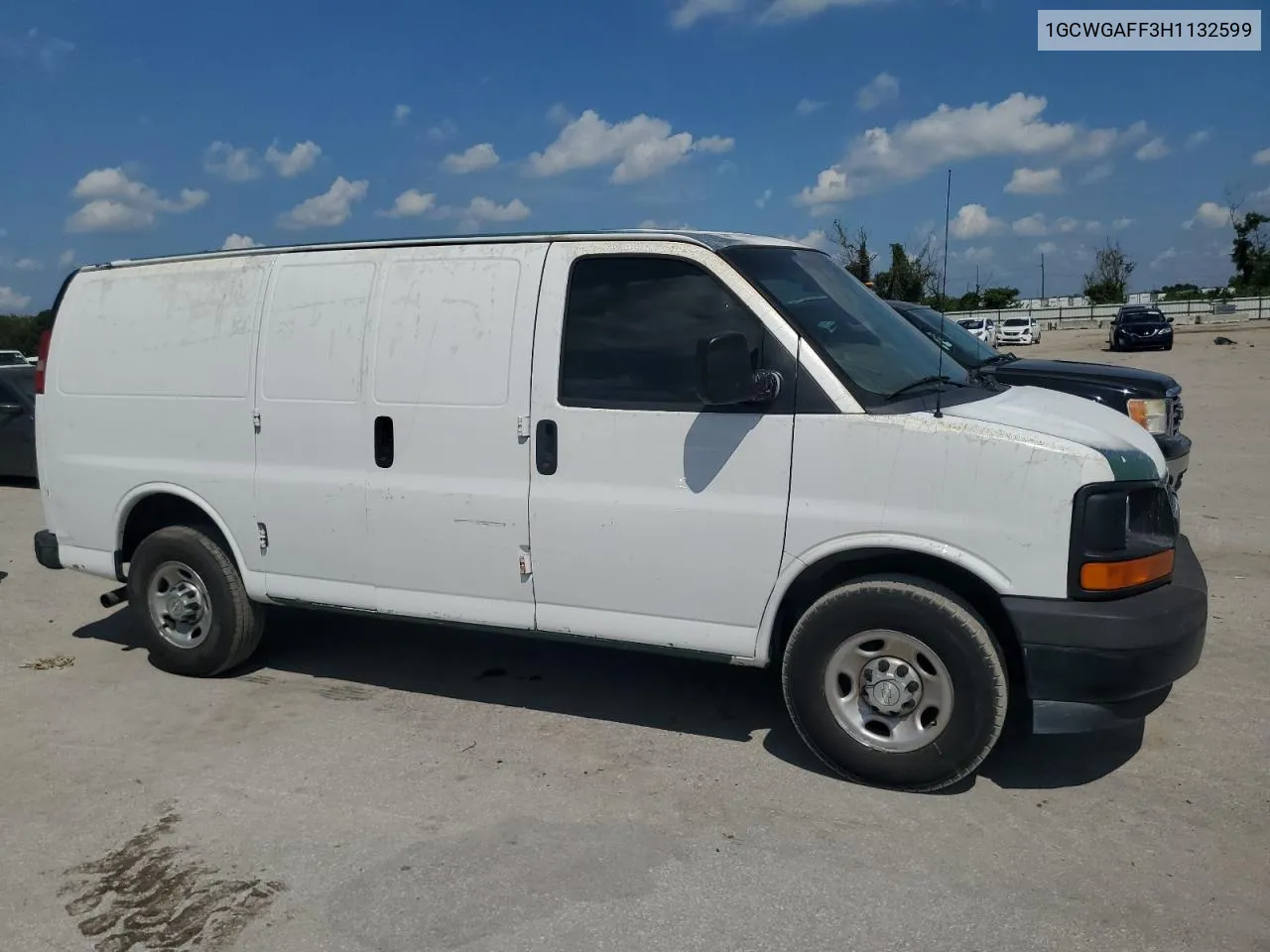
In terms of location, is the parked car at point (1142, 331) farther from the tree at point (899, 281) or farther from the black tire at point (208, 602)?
the black tire at point (208, 602)

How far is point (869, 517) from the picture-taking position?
13.5 feet

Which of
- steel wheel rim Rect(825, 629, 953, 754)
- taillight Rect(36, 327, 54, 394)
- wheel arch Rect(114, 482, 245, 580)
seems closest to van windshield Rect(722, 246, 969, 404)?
steel wheel rim Rect(825, 629, 953, 754)

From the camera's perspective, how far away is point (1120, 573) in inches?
153

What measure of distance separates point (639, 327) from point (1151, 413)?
5.17 meters

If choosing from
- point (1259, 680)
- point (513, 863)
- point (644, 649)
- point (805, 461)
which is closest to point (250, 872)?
point (513, 863)

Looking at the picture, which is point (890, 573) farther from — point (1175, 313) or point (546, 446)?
point (1175, 313)

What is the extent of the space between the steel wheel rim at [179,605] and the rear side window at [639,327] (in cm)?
256

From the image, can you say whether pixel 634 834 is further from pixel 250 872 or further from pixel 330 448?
pixel 330 448

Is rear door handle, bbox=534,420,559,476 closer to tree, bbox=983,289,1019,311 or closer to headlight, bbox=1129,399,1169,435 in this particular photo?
headlight, bbox=1129,399,1169,435

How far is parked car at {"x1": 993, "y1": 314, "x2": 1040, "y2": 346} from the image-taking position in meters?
44.3

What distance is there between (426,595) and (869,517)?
2.15 m

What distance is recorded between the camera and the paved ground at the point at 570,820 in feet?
11.1

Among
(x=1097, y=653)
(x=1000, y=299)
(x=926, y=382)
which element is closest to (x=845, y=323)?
(x=926, y=382)

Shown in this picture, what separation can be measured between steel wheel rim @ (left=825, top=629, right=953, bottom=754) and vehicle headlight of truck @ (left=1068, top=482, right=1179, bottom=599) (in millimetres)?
633
